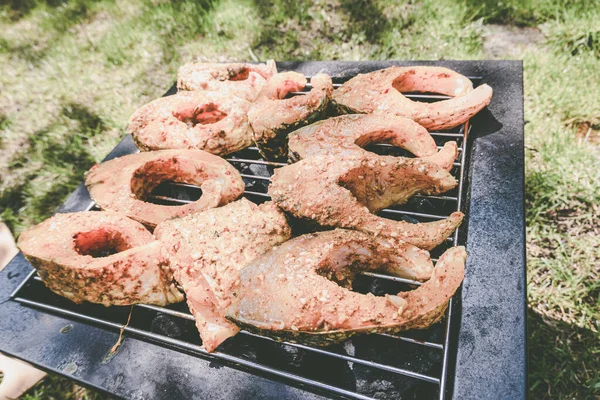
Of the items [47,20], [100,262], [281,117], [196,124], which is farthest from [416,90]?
[47,20]

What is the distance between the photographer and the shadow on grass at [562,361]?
2.25 m

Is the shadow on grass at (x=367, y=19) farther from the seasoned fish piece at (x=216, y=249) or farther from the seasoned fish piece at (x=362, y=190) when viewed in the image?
the seasoned fish piece at (x=216, y=249)

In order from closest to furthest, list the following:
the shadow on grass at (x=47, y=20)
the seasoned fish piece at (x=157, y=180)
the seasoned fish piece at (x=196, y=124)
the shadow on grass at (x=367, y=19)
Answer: the seasoned fish piece at (x=157, y=180) → the seasoned fish piece at (x=196, y=124) → the shadow on grass at (x=367, y=19) → the shadow on grass at (x=47, y=20)

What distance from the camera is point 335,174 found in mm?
1990

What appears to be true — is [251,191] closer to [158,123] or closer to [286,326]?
[158,123]

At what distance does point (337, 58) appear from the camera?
4.36 metres

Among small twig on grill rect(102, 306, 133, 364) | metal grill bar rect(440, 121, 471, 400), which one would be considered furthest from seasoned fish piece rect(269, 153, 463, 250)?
small twig on grill rect(102, 306, 133, 364)

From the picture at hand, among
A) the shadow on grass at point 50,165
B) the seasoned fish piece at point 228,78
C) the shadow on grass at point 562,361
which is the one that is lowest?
the shadow on grass at point 562,361

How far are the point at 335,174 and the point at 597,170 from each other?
2.16 m

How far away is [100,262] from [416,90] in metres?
2.05

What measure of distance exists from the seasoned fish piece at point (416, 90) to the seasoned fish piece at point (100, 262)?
1.38 meters

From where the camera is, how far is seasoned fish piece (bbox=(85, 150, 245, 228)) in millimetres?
2162

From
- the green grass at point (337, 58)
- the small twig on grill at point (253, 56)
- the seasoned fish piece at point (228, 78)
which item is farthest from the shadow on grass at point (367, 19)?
the seasoned fish piece at point (228, 78)

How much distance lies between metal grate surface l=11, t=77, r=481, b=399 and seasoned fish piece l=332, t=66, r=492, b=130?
198mm
